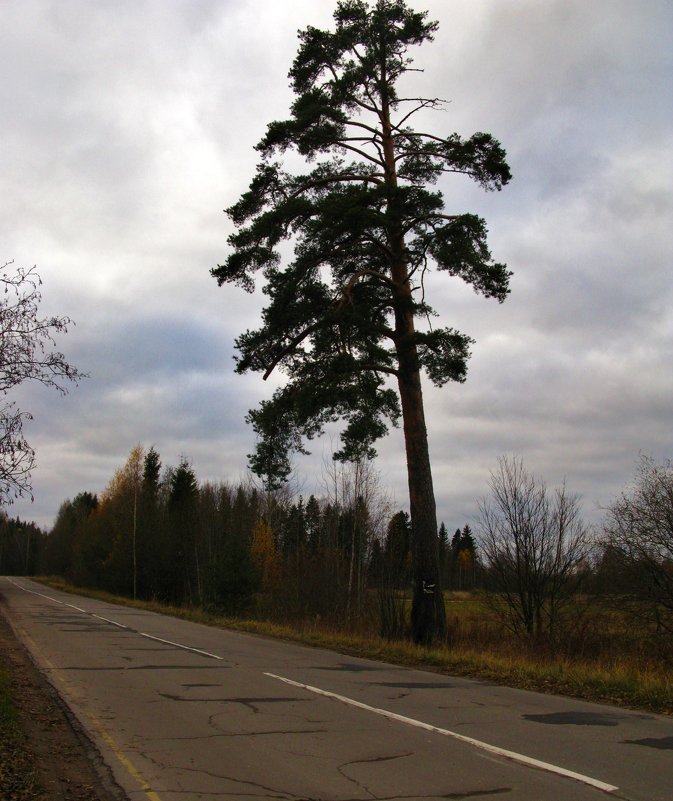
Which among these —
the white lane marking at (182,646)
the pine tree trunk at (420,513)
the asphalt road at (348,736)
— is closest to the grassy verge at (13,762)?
the asphalt road at (348,736)

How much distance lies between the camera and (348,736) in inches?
285

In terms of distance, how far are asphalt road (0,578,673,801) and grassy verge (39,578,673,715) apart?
74cm

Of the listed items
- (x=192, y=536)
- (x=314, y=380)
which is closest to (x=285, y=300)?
(x=314, y=380)

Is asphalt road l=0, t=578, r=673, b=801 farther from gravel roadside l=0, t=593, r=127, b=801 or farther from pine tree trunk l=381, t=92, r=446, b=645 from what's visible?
pine tree trunk l=381, t=92, r=446, b=645

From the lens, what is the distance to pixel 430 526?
54.1ft

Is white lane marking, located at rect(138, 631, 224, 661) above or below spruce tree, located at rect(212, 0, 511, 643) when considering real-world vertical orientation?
below

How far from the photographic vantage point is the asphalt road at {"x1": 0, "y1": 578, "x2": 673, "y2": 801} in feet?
18.2

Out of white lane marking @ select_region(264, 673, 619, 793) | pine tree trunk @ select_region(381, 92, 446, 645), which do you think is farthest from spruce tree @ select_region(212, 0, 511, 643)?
white lane marking @ select_region(264, 673, 619, 793)

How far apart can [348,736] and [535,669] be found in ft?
18.9

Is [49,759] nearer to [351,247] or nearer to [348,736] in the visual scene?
[348,736]

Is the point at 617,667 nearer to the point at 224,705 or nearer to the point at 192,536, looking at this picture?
the point at 224,705

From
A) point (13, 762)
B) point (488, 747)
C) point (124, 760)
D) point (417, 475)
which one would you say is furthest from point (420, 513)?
point (13, 762)

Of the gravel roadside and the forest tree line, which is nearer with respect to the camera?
the gravel roadside

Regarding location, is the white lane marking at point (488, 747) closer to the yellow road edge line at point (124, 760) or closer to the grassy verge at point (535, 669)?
the yellow road edge line at point (124, 760)
